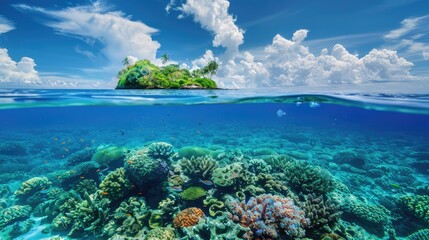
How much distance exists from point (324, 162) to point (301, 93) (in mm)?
6450

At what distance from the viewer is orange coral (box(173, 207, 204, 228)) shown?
20.6 feet

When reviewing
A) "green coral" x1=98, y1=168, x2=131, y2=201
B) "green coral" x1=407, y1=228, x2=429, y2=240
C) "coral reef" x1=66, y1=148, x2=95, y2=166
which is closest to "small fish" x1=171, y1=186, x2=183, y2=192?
"green coral" x1=98, y1=168, x2=131, y2=201

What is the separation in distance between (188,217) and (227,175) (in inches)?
73.0

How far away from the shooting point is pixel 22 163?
55.4 ft

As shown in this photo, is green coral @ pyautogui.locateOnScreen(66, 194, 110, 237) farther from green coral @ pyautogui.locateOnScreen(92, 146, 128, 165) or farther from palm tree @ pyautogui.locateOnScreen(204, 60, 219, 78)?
palm tree @ pyautogui.locateOnScreen(204, 60, 219, 78)

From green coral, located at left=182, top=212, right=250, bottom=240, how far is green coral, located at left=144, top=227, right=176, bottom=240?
572 millimetres

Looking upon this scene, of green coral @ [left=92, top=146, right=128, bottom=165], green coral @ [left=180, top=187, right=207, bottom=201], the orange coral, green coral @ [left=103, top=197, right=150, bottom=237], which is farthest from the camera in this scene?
green coral @ [left=92, top=146, right=128, bottom=165]

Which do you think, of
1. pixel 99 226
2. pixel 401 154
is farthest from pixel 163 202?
pixel 401 154

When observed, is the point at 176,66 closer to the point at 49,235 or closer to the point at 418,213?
the point at 49,235

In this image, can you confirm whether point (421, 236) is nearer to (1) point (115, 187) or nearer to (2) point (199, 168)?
(2) point (199, 168)

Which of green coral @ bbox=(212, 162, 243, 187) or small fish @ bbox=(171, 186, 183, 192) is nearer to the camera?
green coral @ bbox=(212, 162, 243, 187)

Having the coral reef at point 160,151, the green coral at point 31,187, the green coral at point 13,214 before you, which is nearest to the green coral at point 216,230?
the coral reef at point 160,151

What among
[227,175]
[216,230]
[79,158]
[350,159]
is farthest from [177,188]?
[350,159]

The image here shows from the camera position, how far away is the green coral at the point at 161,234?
5800 millimetres
